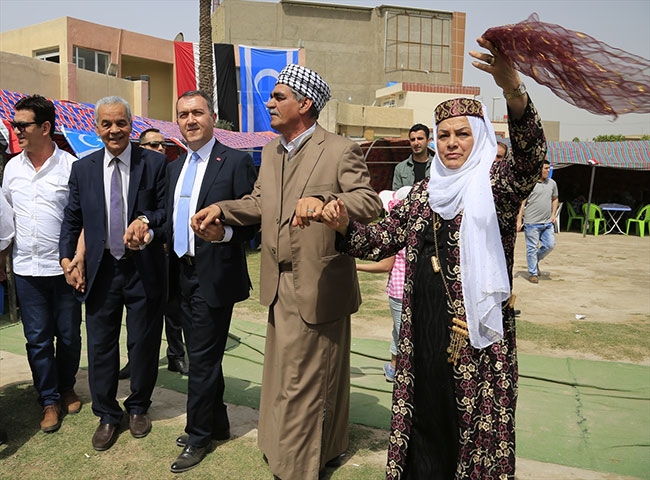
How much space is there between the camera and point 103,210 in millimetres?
3553

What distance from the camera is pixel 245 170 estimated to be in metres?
3.51

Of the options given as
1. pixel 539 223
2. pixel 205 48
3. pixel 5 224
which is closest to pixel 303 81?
pixel 5 224

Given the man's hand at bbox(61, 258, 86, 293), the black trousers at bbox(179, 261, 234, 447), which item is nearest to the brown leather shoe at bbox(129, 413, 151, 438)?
the black trousers at bbox(179, 261, 234, 447)

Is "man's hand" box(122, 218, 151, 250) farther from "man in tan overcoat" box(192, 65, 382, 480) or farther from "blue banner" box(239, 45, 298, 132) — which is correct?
"blue banner" box(239, 45, 298, 132)

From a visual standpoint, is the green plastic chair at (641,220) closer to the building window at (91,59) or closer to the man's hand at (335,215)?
the man's hand at (335,215)

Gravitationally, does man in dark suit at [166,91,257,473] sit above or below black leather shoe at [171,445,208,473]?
above

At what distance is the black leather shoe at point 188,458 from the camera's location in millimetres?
3275

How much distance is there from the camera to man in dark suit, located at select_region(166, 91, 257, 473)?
11.0 ft

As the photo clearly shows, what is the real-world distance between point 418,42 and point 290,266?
4980 cm

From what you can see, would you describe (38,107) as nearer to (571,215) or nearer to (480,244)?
(480,244)

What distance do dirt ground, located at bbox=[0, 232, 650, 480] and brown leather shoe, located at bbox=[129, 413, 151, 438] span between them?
0.22m

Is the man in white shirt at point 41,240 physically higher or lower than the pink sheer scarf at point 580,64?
lower

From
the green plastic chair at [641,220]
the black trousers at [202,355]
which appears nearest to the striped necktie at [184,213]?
the black trousers at [202,355]

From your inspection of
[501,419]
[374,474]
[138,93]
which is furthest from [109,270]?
[138,93]
